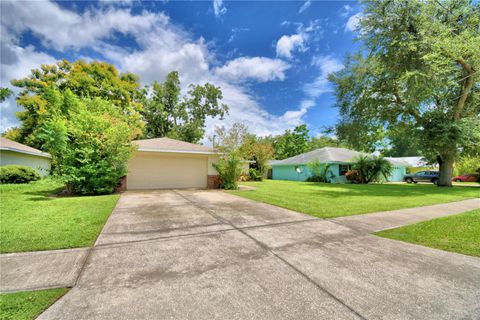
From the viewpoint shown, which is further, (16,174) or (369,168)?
(369,168)

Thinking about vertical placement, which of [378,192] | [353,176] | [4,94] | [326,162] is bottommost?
[378,192]

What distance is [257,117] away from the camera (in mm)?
30719

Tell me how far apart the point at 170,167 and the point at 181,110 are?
52.9 feet

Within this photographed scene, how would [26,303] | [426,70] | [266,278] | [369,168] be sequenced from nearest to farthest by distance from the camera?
[26,303] < [266,278] < [426,70] < [369,168]

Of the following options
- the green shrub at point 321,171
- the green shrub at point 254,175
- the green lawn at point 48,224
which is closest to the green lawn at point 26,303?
the green lawn at point 48,224

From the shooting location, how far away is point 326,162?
21500mm

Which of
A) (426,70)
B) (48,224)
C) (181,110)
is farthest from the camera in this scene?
(181,110)

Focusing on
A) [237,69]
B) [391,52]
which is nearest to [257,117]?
[237,69]

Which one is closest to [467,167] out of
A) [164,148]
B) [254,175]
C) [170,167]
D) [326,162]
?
[326,162]

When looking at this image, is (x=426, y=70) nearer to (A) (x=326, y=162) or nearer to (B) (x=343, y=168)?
(A) (x=326, y=162)

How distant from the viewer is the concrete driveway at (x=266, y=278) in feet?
7.30

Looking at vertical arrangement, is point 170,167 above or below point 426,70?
below

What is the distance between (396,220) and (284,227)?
136 inches

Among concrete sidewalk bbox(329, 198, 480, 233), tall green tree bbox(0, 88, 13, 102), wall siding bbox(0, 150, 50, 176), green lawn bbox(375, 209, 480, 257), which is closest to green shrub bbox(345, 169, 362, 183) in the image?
concrete sidewalk bbox(329, 198, 480, 233)
